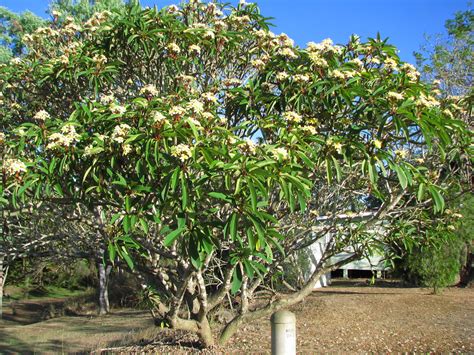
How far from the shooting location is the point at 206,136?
3688 mm

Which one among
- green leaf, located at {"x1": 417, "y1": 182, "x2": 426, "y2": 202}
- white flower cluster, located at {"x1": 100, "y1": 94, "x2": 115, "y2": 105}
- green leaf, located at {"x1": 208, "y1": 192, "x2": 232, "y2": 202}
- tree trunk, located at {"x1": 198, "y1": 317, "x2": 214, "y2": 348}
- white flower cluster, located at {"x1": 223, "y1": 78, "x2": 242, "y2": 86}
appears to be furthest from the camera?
tree trunk, located at {"x1": 198, "y1": 317, "x2": 214, "y2": 348}

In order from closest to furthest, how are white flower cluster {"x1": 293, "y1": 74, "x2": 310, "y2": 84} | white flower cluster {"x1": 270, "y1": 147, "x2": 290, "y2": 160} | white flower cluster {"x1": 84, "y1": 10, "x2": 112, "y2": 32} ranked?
white flower cluster {"x1": 270, "y1": 147, "x2": 290, "y2": 160}
white flower cluster {"x1": 293, "y1": 74, "x2": 310, "y2": 84}
white flower cluster {"x1": 84, "y1": 10, "x2": 112, "y2": 32}

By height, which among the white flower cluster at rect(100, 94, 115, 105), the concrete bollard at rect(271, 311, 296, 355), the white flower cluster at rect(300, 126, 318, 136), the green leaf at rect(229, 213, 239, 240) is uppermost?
the white flower cluster at rect(100, 94, 115, 105)

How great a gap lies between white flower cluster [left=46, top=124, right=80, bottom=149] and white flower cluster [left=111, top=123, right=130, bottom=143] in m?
0.34

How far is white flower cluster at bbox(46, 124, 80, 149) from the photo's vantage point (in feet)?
11.5

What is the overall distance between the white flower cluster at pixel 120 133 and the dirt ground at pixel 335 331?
11.5 feet

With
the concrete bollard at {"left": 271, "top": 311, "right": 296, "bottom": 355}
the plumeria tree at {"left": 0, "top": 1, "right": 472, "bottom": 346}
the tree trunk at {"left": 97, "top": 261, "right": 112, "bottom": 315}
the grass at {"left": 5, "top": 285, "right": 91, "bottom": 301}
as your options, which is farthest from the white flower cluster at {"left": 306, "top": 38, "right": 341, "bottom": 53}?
the grass at {"left": 5, "top": 285, "right": 91, "bottom": 301}

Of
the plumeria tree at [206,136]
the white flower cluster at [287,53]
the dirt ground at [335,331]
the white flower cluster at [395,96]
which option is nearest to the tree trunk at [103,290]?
the dirt ground at [335,331]

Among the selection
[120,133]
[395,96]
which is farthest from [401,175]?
[120,133]

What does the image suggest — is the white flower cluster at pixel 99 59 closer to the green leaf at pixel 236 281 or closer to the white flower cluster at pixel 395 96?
the green leaf at pixel 236 281

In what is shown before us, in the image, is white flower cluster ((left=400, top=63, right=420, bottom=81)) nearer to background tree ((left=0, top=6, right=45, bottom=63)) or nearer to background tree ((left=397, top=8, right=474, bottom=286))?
background tree ((left=397, top=8, right=474, bottom=286))

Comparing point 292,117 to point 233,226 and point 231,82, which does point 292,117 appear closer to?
point 231,82

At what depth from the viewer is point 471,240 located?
12.8 m

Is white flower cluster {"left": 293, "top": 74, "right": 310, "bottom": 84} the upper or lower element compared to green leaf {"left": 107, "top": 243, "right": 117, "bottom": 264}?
upper
